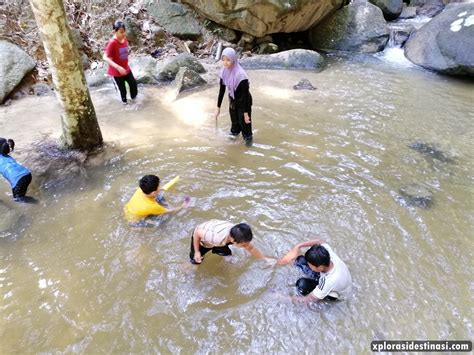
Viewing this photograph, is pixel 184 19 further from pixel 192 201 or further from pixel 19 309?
pixel 19 309

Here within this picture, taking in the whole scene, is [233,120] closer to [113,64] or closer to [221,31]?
[113,64]

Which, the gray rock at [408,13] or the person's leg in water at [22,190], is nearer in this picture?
the person's leg in water at [22,190]

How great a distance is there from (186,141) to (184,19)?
609cm

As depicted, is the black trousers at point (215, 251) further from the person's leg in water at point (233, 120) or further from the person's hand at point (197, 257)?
the person's leg in water at point (233, 120)

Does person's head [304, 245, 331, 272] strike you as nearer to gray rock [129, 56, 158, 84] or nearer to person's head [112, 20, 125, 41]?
person's head [112, 20, 125, 41]

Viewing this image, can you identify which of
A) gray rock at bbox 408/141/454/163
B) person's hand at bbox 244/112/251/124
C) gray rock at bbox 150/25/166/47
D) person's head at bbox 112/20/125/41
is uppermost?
person's head at bbox 112/20/125/41

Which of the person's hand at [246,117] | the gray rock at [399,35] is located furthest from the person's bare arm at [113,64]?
the gray rock at [399,35]

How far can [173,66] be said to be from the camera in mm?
9039

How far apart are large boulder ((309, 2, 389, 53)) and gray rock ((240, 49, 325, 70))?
2023 millimetres

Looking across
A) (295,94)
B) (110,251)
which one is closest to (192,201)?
(110,251)

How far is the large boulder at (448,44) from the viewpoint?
938 cm

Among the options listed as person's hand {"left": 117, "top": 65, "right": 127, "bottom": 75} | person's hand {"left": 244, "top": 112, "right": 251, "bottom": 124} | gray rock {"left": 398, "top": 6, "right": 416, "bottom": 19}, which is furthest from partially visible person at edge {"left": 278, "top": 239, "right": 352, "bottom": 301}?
gray rock {"left": 398, "top": 6, "right": 416, "bottom": 19}

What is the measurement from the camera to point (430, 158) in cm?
585

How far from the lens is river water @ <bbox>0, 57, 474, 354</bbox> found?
3.29 meters
